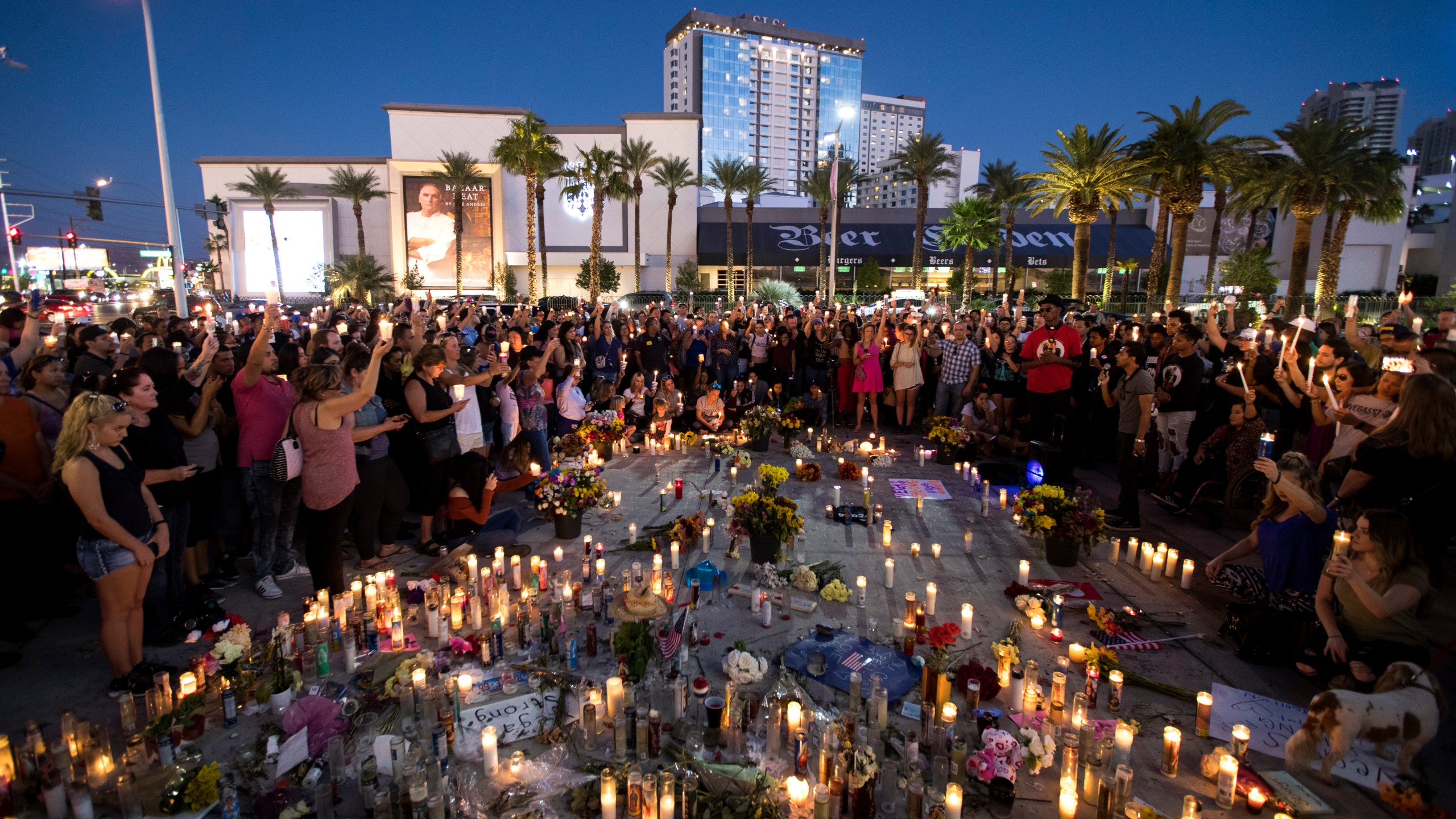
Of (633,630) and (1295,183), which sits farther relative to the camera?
(1295,183)

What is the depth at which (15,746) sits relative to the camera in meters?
4.16

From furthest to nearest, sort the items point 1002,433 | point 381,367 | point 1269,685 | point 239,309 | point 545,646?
point 239,309 < point 1002,433 < point 381,367 < point 545,646 < point 1269,685

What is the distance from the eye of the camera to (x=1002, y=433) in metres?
12.1

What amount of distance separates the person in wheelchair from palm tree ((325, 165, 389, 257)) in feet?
155

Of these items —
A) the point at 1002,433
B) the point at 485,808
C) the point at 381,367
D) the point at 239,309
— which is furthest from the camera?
the point at 239,309

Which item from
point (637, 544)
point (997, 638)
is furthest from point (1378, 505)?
point (637, 544)

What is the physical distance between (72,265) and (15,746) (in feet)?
321

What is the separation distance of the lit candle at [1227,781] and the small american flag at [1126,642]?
5.35 ft

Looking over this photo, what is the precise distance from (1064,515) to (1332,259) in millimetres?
33887

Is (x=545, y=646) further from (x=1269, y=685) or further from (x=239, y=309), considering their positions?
(x=239, y=309)

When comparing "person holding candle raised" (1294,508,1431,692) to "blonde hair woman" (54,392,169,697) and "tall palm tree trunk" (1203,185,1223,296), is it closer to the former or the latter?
"blonde hair woman" (54,392,169,697)

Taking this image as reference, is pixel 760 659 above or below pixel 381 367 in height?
below

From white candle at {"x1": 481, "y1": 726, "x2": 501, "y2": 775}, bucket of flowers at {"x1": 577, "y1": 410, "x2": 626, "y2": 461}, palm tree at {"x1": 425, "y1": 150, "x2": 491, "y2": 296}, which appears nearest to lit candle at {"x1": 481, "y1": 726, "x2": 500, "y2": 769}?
white candle at {"x1": 481, "y1": 726, "x2": 501, "y2": 775}

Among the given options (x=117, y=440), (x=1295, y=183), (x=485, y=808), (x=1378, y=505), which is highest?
(x=1295, y=183)
